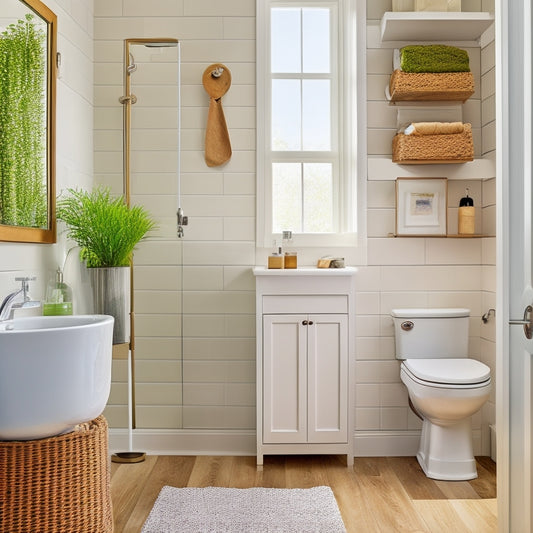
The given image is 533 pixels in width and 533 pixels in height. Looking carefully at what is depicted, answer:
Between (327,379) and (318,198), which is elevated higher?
(318,198)

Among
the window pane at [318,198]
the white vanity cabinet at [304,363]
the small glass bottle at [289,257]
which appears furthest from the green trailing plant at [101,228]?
the window pane at [318,198]

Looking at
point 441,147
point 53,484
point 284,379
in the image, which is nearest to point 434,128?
point 441,147

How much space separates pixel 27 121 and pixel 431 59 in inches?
80.3

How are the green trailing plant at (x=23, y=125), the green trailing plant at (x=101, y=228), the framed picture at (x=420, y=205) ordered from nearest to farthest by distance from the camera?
the green trailing plant at (x=23, y=125)
the green trailing plant at (x=101, y=228)
the framed picture at (x=420, y=205)

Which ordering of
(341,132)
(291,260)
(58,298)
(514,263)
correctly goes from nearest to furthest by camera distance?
(514,263), (58,298), (291,260), (341,132)

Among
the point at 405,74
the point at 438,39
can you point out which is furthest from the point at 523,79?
the point at 438,39

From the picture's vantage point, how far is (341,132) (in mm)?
3375

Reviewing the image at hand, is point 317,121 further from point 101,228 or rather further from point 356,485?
point 356,485

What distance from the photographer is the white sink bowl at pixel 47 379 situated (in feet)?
5.59

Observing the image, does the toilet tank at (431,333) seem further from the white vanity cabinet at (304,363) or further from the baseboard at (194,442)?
the baseboard at (194,442)

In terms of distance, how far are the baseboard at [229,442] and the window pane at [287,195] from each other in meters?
1.23

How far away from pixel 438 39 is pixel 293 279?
1.58 m

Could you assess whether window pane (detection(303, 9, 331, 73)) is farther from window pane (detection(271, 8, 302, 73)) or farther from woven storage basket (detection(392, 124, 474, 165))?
woven storage basket (detection(392, 124, 474, 165))

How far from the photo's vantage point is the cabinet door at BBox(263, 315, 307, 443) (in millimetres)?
3008
